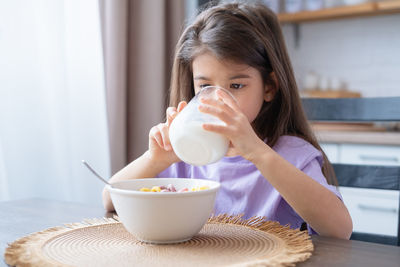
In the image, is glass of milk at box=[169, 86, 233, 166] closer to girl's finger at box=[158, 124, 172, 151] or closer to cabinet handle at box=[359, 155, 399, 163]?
girl's finger at box=[158, 124, 172, 151]

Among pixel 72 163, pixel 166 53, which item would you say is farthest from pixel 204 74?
pixel 166 53

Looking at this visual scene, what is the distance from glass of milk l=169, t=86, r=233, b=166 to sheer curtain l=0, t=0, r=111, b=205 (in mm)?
922

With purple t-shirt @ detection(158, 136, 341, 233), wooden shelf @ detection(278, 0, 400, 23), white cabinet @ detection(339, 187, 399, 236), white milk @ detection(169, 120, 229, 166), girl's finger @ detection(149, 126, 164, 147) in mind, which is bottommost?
white cabinet @ detection(339, 187, 399, 236)

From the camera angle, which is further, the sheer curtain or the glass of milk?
the sheer curtain

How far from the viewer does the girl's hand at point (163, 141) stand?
2.93 feet

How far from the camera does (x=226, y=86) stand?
101 centimetres

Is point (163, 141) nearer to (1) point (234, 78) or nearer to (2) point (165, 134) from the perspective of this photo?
(2) point (165, 134)

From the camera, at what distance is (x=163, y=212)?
619 mm

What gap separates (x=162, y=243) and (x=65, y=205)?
1.34 feet

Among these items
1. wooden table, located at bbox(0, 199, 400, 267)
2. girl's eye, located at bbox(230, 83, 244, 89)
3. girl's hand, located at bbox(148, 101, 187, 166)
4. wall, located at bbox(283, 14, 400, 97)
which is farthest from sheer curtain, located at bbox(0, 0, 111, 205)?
wall, located at bbox(283, 14, 400, 97)

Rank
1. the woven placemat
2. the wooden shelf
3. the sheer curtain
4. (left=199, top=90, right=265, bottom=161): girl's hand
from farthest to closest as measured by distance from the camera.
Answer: the wooden shelf
the sheer curtain
(left=199, top=90, right=265, bottom=161): girl's hand
the woven placemat

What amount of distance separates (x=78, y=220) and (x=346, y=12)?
2415 millimetres

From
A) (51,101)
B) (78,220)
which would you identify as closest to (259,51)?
(78,220)

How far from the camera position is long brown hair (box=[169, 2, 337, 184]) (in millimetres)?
1060
